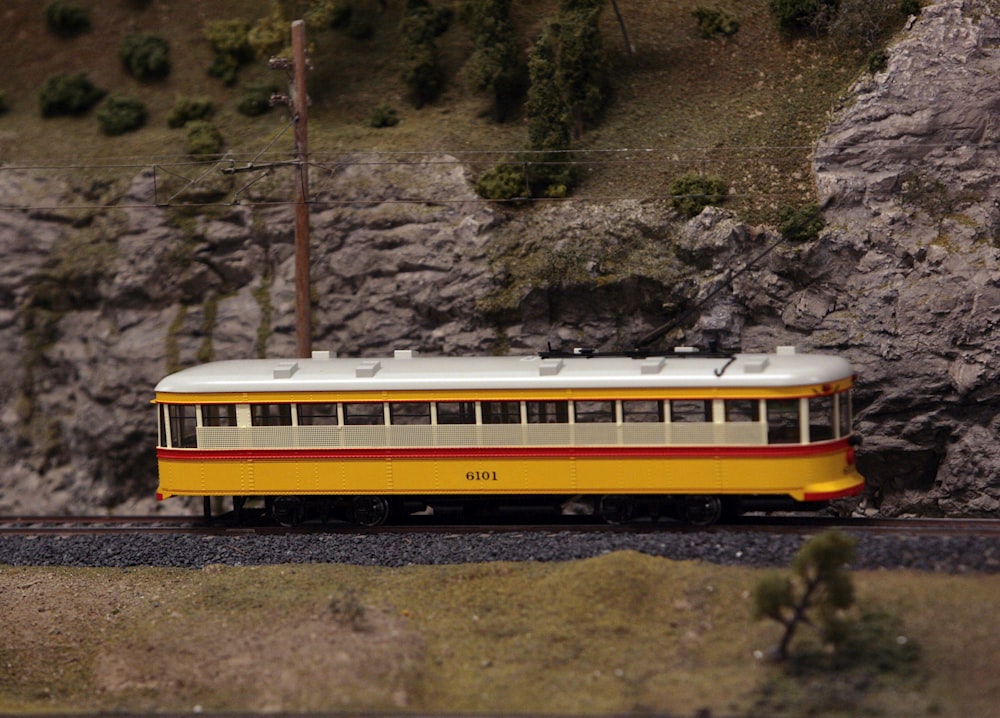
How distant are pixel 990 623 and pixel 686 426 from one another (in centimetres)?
614

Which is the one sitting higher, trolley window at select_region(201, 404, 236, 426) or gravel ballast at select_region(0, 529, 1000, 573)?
trolley window at select_region(201, 404, 236, 426)

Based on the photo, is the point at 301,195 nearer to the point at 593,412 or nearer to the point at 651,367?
the point at 593,412

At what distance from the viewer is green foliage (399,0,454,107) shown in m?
30.4

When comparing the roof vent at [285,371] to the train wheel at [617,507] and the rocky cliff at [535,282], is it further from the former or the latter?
the train wheel at [617,507]

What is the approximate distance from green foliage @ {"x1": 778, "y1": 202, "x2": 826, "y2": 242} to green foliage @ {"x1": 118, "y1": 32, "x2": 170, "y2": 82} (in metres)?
22.2

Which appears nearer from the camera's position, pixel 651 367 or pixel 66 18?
pixel 651 367

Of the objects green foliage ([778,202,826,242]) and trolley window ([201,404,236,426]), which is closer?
trolley window ([201,404,236,426])

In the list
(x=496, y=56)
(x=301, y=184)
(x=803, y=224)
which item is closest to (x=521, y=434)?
(x=301, y=184)

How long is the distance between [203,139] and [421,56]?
7.24 m

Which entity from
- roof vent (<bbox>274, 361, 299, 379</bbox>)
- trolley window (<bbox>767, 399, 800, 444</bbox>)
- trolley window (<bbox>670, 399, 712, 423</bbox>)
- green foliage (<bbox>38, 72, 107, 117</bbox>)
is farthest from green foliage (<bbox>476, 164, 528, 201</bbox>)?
green foliage (<bbox>38, 72, 107, 117</bbox>)

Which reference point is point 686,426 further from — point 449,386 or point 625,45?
point 625,45

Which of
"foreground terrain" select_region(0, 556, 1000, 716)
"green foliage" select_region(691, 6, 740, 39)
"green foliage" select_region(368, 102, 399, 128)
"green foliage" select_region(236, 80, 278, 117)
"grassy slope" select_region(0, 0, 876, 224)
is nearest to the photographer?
"foreground terrain" select_region(0, 556, 1000, 716)

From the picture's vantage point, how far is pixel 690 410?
18.3 meters

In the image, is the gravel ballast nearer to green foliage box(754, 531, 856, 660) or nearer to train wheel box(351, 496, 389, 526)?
train wheel box(351, 496, 389, 526)
